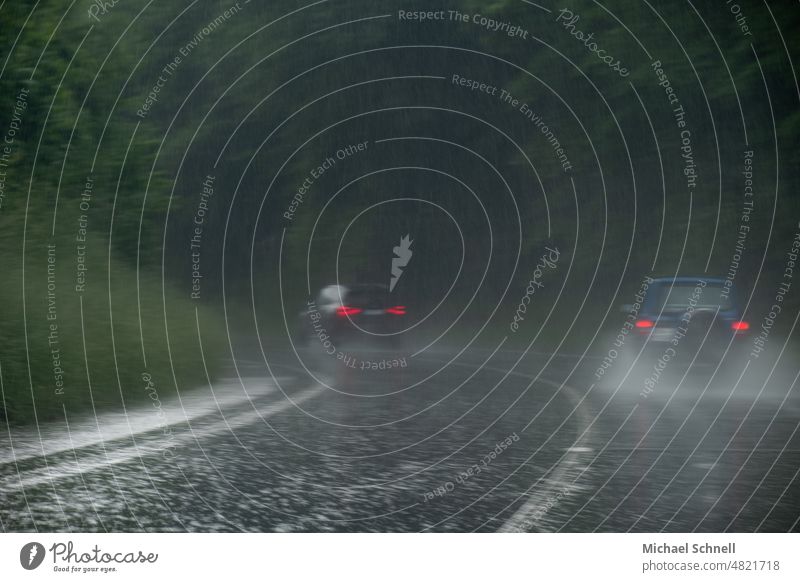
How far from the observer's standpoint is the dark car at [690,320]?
16891 mm

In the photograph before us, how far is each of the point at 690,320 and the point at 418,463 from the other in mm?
7992

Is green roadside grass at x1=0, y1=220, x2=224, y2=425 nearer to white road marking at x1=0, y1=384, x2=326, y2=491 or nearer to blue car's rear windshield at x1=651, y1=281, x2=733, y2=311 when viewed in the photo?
white road marking at x1=0, y1=384, x2=326, y2=491

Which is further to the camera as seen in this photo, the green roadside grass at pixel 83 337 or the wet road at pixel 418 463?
the green roadside grass at pixel 83 337

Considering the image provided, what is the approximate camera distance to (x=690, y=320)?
1680 centimetres

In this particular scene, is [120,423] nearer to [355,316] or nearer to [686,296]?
[686,296]

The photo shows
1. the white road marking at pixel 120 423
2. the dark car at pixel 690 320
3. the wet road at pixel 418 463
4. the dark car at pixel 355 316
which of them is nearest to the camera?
the wet road at pixel 418 463

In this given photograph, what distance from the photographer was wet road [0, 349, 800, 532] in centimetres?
744

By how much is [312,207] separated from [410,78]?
5.68m

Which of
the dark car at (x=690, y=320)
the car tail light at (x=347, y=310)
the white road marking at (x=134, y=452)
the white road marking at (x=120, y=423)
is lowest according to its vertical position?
the white road marking at (x=134, y=452)

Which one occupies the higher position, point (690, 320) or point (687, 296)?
point (687, 296)

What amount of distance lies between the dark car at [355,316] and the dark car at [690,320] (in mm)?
6782

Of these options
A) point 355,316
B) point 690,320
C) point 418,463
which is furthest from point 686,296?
point 418,463

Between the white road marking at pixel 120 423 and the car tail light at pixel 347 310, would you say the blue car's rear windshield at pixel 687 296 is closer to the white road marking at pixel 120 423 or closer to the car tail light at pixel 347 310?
the white road marking at pixel 120 423

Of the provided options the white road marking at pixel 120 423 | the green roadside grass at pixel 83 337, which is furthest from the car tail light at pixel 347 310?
the white road marking at pixel 120 423
